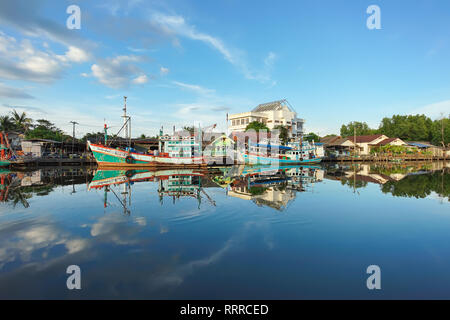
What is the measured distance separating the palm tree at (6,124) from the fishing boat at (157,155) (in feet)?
104

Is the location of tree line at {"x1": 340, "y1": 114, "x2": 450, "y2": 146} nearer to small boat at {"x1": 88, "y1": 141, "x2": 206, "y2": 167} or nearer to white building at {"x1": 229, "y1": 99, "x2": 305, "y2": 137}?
white building at {"x1": 229, "y1": 99, "x2": 305, "y2": 137}

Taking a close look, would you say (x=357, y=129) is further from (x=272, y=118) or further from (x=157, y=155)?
(x=157, y=155)

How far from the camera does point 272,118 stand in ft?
198

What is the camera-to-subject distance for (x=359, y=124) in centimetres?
9419

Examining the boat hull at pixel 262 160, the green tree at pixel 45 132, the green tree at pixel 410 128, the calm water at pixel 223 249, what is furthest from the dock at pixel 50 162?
the green tree at pixel 410 128

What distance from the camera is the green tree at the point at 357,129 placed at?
91.5 metres

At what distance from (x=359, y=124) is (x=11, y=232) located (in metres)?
105

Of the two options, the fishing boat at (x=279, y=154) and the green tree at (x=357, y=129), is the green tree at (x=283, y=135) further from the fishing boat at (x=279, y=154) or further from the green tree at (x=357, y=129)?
the green tree at (x=357, y=129)

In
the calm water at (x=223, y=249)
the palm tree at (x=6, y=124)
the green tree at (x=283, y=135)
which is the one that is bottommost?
the calm water at (x=223, y=249)

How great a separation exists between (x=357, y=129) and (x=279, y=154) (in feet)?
204

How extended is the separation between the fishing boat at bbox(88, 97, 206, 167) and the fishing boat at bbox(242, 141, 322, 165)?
340 inches
